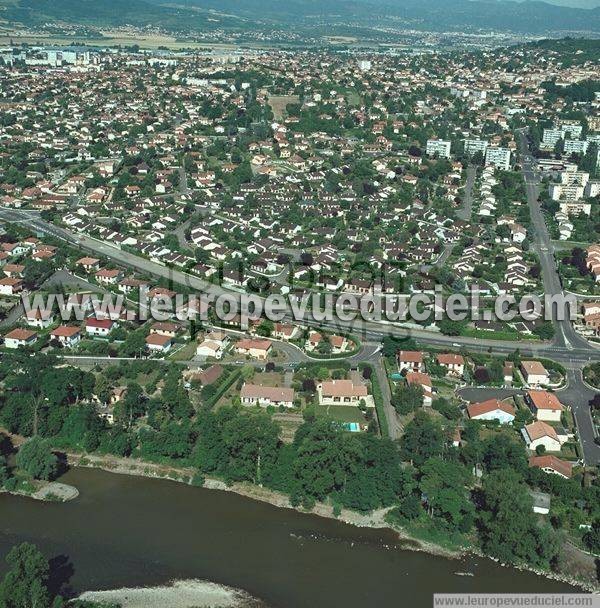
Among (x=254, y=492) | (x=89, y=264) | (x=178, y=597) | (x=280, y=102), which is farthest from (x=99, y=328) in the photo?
(x=280, y=102)

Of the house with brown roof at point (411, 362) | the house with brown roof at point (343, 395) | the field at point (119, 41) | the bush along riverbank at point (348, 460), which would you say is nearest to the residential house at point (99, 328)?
the bush along riverbank at point (348, 460)

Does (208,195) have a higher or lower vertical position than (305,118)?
lower

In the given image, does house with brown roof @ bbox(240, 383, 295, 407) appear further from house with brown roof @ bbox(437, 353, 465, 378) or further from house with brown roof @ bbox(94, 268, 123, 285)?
house with brown roof @ bbox(94, 268, 123, 285)

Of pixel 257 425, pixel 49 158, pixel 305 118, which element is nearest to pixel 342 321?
pixel 257 425

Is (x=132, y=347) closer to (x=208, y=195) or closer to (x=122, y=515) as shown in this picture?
(x=122, y=515)

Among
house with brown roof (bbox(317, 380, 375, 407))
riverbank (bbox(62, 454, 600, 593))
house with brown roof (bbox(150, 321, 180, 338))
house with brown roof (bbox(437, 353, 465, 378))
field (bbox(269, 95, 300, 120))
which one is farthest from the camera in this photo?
field (bbox(269, 95, 300, 120))

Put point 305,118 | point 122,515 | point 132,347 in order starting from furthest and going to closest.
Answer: point 305,118 → point 132,347 → point 122,515

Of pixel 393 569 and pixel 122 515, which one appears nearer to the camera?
pixel 393 569

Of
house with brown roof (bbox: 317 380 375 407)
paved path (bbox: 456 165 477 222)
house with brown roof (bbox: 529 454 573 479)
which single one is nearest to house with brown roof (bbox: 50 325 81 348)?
house with brown roof (bbox: 317 380 375 407)
